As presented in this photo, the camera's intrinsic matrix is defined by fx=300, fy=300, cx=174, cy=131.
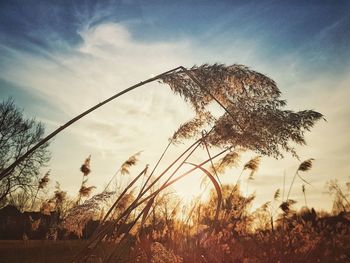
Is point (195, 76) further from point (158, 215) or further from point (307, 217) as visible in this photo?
point (307, 217)

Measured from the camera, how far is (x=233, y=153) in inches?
217

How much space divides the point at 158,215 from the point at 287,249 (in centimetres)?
327

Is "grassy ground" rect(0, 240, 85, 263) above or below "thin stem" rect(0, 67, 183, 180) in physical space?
below

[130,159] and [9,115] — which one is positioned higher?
[9,115]

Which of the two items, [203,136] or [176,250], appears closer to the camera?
[203,136]

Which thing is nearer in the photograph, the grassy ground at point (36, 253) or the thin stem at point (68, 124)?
the thin stem at point (68, 124)

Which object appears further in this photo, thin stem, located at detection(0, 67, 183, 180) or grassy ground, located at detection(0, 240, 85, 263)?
grassy ground, located at detection(0, 240, 85, 263)

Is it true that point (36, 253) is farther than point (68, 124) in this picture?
Yes

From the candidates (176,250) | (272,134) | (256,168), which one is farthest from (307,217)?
(272,134)

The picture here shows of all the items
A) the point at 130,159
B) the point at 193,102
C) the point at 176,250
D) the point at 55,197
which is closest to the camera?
the point at 193,102

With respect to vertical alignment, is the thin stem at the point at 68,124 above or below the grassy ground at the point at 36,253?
Answer: above

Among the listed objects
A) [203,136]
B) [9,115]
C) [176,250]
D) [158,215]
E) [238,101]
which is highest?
[9,115]

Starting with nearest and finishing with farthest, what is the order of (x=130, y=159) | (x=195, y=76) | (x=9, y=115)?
(x=195, y=76) < (x=130, y=159) < (x=9, y=115)

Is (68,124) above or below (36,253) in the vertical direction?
above
